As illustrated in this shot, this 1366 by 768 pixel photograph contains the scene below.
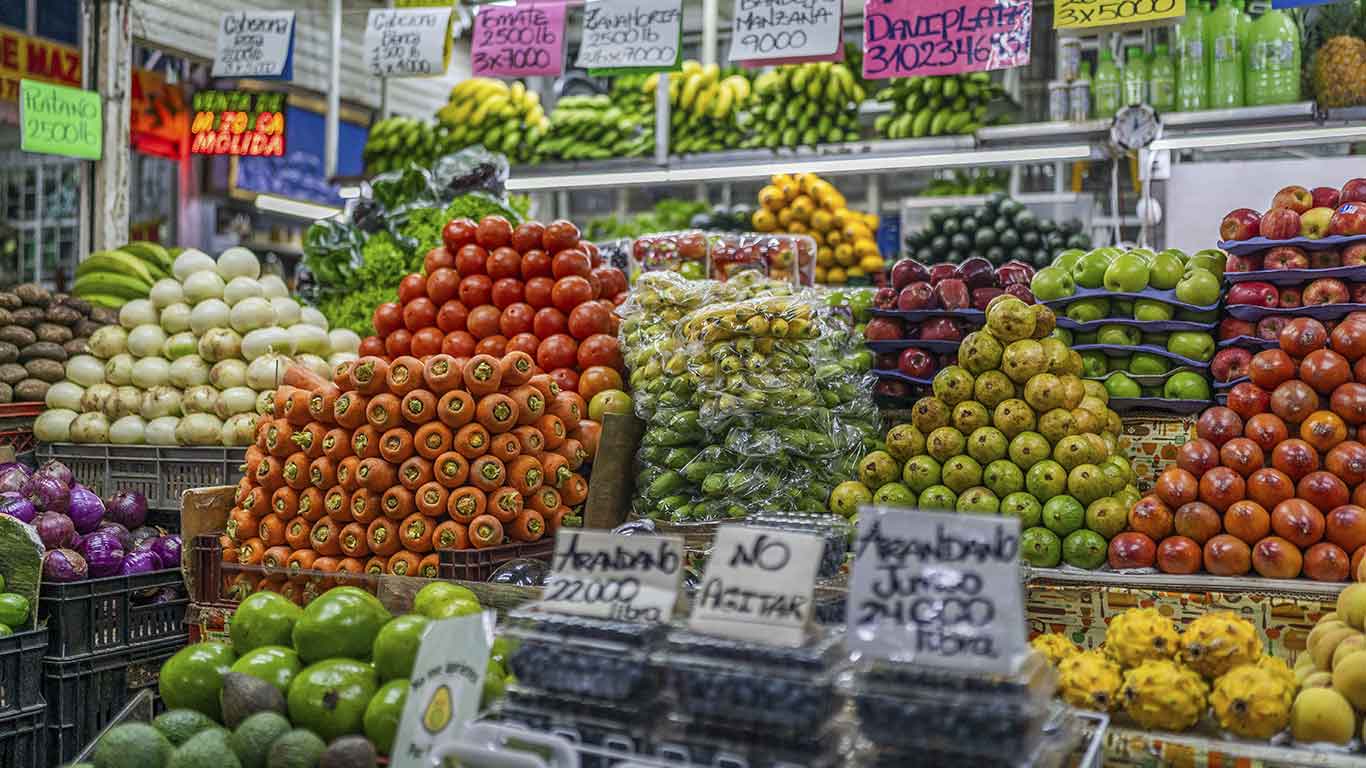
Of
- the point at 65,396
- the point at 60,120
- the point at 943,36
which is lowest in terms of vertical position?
the point at 65,396

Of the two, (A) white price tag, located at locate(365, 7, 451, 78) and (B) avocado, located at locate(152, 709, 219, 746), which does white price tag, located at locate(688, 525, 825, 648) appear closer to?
(B) avocado, located at locate(152, 709, 219, 746)

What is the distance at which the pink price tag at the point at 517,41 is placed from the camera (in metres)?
6.48

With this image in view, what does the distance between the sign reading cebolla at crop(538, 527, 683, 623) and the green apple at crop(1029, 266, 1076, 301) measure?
237cm

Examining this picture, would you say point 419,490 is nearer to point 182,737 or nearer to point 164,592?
point 164,592

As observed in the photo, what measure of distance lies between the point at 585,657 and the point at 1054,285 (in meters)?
2.60

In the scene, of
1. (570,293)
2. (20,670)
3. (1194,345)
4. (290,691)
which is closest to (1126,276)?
(1194,345)

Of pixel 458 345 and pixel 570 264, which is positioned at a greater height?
pixel 570 264

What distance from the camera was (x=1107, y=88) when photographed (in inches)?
268

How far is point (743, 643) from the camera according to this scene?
1.76 metres

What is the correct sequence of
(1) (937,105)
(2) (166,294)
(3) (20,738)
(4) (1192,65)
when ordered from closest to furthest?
(3) (20,738)
(2) (166,294)
(4) (1192,65)
(1) (937,105)

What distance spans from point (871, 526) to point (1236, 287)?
2422 millimetres

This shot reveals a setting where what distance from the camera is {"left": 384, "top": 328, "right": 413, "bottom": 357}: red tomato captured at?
4.34 metres

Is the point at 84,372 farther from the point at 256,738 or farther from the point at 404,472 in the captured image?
the point at 256,738

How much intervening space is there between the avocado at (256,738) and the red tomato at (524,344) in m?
2.29
